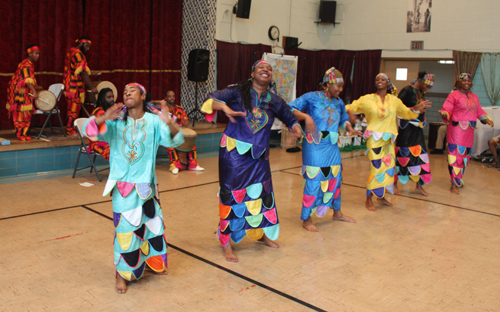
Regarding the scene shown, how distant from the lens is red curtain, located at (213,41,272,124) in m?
9.45

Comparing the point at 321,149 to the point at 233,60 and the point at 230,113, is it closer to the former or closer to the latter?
the point at 230,113

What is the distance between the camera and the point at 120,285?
9.56 feet

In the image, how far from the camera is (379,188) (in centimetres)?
495

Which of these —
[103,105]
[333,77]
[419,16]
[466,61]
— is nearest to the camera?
[333,77]

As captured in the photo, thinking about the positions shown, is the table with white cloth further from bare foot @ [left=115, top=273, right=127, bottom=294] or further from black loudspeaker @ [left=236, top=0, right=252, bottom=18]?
bare foot @ [left=115, top=273, right=127, bottom=294]

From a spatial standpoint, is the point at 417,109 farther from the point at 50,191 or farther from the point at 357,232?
the point at 50,191

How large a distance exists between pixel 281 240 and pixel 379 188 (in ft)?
5.00

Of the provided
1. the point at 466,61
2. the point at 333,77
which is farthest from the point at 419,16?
the point at 333,77

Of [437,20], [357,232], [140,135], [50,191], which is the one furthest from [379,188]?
[437,20]

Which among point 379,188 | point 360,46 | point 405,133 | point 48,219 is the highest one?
point 360,46

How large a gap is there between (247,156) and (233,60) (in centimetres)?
658

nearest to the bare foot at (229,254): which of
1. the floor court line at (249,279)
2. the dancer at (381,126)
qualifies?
the floor court line at (249,279)

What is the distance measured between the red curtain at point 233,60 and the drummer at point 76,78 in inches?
117

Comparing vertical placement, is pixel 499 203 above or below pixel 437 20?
below
